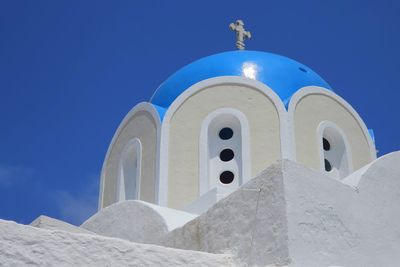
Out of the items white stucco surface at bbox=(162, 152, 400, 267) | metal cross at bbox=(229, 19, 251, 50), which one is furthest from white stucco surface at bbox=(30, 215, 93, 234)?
metal cross at bbox=(229, 19, 251, 50)

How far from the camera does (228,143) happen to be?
9.77 m

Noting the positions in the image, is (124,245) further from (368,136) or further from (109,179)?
(368,136)

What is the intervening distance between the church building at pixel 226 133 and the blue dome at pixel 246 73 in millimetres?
16

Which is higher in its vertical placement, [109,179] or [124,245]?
[109,179]

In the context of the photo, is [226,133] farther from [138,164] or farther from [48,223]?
[48,223]

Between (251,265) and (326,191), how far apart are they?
83cm

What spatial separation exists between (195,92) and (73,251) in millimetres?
5910

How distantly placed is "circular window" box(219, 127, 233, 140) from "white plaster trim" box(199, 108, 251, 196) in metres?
0.27

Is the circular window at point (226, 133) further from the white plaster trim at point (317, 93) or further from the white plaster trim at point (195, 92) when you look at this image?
the white plaster trim at point (317, 93)

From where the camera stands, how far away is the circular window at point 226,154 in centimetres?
964

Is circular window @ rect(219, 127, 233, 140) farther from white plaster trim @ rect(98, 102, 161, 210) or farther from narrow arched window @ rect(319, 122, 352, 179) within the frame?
narrow arched window @ rect(319, 122, 352, 179)

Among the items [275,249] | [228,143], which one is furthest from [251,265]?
[228,143]

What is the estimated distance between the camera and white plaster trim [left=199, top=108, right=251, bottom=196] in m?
9.20

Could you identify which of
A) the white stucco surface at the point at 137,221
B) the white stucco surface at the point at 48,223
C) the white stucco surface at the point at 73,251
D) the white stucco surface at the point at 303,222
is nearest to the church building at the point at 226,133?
the white stucco surface at the point at 137,221
